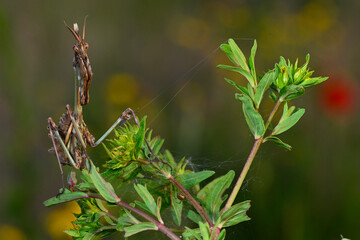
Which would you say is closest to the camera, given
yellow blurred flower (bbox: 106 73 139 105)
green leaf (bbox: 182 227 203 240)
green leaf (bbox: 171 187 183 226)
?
green leaf (bbox: 182 227 203 240)

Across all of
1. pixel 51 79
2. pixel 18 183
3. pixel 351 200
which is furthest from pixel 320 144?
pixel 51 79

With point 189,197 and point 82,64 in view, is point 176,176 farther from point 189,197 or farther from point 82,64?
point 82,64

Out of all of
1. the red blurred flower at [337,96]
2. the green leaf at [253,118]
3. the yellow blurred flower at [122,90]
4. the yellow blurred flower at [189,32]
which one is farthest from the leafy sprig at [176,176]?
the yellow blurred flower at [189,32]

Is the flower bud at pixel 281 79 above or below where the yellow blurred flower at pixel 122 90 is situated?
below

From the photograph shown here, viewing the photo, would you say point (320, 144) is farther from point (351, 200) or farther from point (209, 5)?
point (209, 5)

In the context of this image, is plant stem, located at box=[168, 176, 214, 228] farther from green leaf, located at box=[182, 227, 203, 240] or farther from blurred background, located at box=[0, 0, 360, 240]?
blurred background, located at box=[0, 0, 360, 240]

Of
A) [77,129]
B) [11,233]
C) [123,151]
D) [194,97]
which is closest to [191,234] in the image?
[123,151]

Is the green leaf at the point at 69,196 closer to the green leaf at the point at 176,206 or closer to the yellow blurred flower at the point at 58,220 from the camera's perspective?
the green leaf at the point at 176,206

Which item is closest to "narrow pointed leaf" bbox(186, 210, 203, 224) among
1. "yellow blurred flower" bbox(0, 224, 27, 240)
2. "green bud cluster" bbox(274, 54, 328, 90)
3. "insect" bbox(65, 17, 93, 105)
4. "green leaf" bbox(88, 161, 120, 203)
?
"green leaf" bbox(88, 161, 120, 203)
